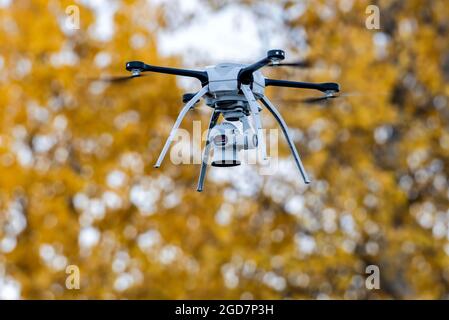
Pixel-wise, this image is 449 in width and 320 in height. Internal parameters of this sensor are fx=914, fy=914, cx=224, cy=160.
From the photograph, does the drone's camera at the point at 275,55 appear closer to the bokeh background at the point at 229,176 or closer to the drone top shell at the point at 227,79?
the drone top shell at the point at 227,79

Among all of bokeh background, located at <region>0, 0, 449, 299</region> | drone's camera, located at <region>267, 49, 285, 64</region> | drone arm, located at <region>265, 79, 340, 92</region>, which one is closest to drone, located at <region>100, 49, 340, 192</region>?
drone arm, located at <region>265, 79, 340, 92</region>

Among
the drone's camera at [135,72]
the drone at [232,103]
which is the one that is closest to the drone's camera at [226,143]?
the drone at [232,103]

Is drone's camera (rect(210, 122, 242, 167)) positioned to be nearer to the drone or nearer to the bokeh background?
the drone

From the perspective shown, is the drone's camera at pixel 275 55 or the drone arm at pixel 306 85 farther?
the drone arm at pixel 306 85

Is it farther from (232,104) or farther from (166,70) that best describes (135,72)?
(232,104)
